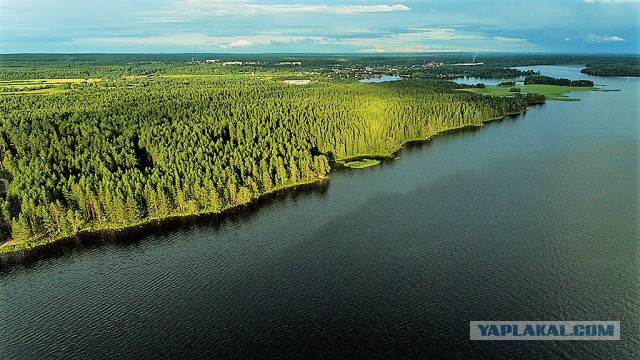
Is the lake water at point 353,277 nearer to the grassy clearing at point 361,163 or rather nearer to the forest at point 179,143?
the forest at point 179,143

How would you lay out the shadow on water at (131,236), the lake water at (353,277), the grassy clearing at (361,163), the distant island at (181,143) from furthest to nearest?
1. the grassy clearing at (361,163)
2. the distant island at (181,143)
3. the shadow on water at (131,236)
4. the lake water at (353,277)

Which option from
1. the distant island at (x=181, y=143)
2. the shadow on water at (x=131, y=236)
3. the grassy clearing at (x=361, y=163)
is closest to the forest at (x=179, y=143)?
the distant island at (x=181, y=143)

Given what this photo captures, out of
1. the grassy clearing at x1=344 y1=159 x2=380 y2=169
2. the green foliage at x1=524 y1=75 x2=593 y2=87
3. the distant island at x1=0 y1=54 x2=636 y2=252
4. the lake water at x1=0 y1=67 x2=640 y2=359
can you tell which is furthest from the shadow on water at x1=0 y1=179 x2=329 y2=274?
the green foliage at x1=524 y1=75 x2=593 y2=87

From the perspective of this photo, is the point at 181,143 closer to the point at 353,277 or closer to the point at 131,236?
the point at 131,236

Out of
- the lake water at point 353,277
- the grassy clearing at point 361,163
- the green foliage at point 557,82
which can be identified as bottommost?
the lake water at point 353,277

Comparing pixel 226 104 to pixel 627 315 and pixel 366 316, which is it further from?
pixel 627 315

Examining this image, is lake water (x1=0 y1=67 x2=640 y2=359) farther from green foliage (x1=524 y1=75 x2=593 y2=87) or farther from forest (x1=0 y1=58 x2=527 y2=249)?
green foliage (x1=524 y1=75 x2=593 y2=87)

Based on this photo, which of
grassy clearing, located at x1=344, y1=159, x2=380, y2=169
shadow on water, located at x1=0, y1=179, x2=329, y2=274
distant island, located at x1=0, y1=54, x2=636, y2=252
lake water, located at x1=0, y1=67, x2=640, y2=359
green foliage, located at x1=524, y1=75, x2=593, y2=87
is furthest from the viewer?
green foliage, located at x1=524, y1=75, x2=593, y2=87
